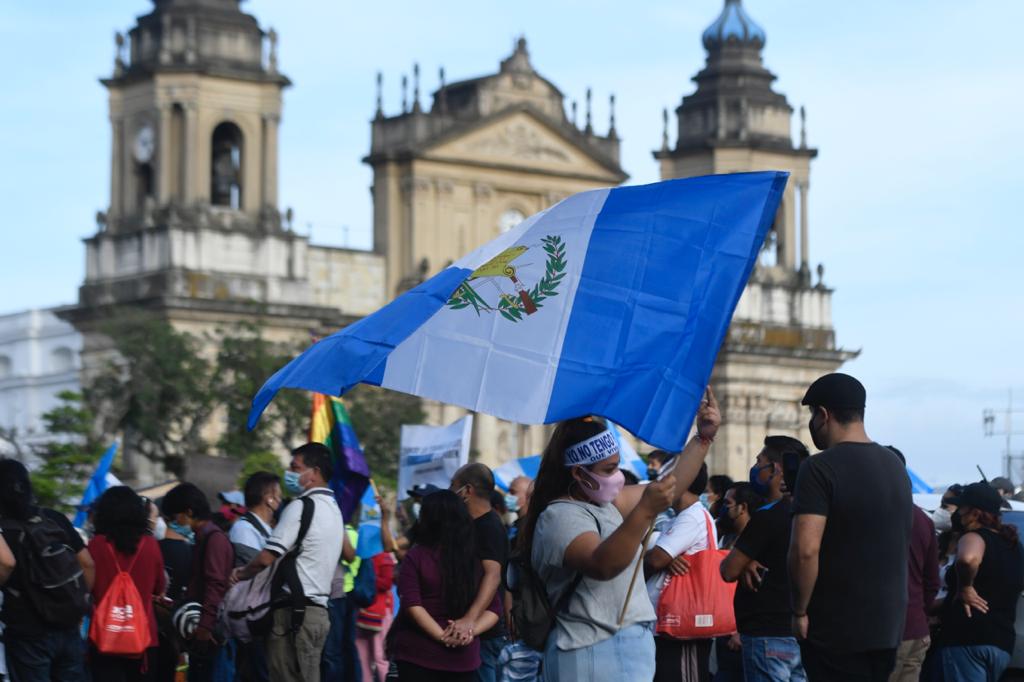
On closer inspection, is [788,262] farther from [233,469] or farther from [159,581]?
[159,581]

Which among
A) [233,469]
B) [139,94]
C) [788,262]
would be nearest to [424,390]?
[233,469]

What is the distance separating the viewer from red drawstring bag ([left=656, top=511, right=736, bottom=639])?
10.5 meters

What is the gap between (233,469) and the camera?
2458cm

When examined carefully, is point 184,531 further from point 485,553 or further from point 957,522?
point 957,522

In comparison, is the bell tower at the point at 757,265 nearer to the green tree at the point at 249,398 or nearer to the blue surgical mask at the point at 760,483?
the green tree at the point at 249,398

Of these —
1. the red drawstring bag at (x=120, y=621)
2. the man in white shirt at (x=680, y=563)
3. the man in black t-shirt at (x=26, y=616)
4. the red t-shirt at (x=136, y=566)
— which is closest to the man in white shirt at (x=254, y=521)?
the red t-shirt at (x=136, y=566)

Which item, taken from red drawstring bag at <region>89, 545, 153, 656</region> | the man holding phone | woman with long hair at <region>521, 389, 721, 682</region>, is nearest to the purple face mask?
woman with long hair at <region>521, 389, 721, 682</region>

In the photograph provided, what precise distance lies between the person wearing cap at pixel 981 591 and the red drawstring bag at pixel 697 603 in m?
1.27

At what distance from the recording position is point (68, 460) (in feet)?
115

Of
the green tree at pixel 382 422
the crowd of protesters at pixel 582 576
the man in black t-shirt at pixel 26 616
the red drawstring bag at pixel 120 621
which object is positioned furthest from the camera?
the green tree at pixel 382 422

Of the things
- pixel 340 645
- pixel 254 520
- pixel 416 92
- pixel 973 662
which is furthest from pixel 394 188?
pixel 973 662

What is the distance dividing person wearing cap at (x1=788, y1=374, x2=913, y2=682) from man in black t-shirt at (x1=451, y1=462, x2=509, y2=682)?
2557 mm

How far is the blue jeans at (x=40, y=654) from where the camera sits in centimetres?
1010

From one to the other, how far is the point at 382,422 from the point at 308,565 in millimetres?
28909
